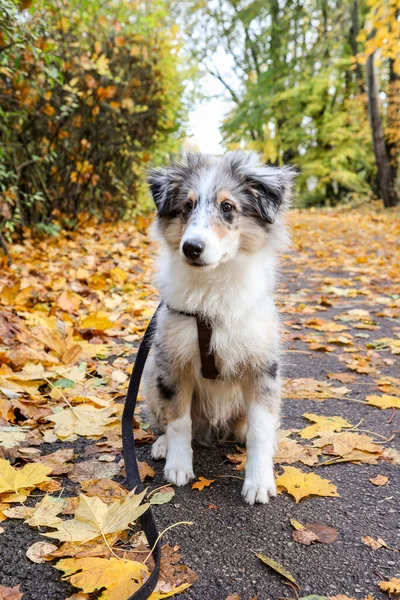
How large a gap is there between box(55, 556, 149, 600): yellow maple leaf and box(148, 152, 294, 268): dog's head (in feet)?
4.24

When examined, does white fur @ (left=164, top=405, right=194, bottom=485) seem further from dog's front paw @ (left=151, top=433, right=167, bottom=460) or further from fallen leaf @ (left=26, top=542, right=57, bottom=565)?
fallen leaf @ (left=26, top=542, right=57, bottom=565)

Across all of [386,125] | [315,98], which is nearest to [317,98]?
[315,98]

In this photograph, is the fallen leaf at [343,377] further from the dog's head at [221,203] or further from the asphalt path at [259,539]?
the dog's head at [221,203]

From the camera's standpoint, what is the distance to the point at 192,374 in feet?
8.75

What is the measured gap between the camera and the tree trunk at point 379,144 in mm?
15672

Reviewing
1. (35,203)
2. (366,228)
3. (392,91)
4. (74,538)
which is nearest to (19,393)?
(74,538)

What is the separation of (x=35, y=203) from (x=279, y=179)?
21.8ft

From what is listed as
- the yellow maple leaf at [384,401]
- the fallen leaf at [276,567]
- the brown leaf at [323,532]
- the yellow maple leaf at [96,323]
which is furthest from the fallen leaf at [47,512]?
the yellow maple leaf at [96,323]

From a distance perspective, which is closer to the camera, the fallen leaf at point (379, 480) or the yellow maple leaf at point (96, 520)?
the yellow maple leaf at point (96, 520)

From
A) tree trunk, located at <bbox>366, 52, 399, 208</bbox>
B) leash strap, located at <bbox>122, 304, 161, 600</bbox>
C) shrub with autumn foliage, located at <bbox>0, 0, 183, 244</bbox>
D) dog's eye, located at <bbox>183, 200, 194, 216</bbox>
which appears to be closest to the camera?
leash strap, located at <bbox>122, 304, 161, 600</bbox>

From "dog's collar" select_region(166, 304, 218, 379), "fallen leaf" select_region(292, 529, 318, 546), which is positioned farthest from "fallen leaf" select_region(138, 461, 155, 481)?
"fallen leaf" select_region(292, 529, 318, 546)

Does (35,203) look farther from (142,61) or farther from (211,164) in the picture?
(211,164)

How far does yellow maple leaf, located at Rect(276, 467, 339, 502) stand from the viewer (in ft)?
7.93

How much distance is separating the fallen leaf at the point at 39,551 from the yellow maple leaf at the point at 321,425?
1.59m
